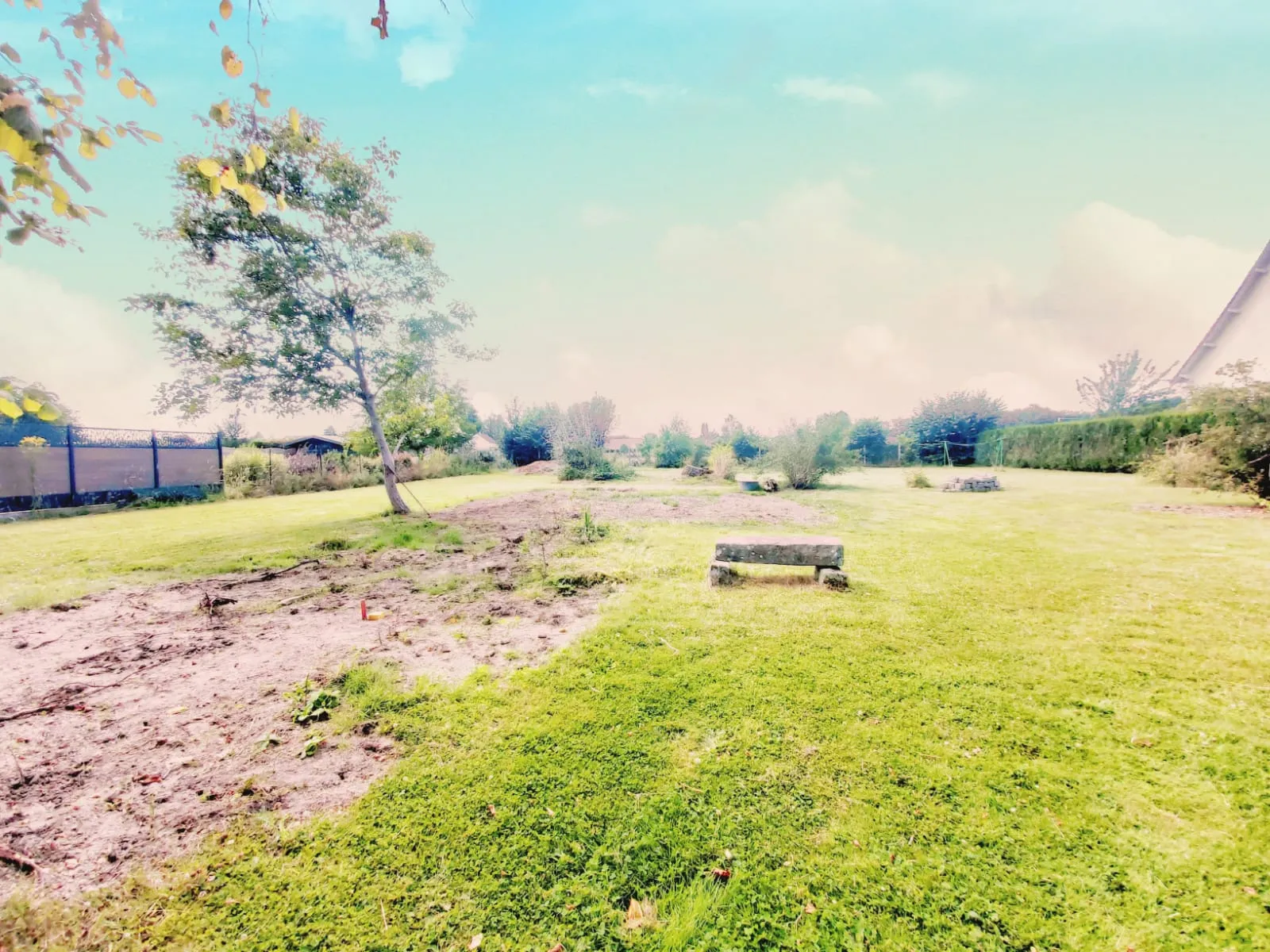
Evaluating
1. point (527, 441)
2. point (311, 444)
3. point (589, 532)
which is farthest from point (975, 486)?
point (311, 444)

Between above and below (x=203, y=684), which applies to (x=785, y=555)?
above

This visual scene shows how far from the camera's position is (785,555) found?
5.60 m

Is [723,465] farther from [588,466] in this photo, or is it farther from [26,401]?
[26,401]

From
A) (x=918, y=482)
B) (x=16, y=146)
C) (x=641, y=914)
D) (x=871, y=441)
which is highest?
(x=871, y=441)

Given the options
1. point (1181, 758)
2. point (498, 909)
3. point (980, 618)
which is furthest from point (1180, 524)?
point (498, 909)

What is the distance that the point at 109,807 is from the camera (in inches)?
92.3

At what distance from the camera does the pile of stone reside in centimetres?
1584

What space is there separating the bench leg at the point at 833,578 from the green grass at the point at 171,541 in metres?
6.80

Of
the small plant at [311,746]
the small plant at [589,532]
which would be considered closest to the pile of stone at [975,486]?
the small plant at [589,532]

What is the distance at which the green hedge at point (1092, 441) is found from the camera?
19.1 meters

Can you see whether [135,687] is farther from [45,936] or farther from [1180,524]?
[1180,524]

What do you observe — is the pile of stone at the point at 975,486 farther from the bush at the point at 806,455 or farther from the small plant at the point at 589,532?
the small plant at the point at 589,532

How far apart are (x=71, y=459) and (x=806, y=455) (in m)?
23.1

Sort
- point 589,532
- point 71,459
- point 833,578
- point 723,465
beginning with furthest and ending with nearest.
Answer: point 723,465 < point 71,459 < point 589,532 < point 833,578
